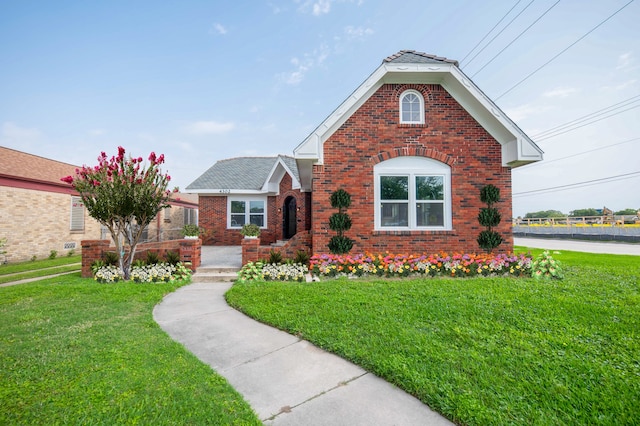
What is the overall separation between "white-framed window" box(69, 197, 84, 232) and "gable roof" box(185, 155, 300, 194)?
5552 mm

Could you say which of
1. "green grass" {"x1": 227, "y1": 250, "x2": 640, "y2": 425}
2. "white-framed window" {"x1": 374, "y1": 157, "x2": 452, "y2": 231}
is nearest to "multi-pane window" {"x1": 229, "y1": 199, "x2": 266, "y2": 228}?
"white-framed window" {"x1": 374, "y1": 157, "x2": 452, "y2": 231}

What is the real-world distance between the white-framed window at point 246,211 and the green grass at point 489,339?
947 cm

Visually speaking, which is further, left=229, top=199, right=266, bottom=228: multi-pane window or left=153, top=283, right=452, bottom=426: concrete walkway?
left=229, top=199, right=266, bottom=228: multi-pane window

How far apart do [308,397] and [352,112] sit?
24.8ft

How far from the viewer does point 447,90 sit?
8.59 metres

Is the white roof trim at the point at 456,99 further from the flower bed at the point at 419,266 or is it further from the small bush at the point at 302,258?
the flower bed at the point at 419,266

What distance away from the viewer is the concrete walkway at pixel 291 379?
232 cm

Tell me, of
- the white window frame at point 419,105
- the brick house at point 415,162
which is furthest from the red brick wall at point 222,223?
the white window frame at point 419,105

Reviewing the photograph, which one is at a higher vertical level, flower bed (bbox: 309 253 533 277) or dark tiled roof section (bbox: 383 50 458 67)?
dark tiled roof section (bbox: 383 50 458 67)

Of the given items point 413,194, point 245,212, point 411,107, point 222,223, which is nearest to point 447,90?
point 411,107

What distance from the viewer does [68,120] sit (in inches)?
407

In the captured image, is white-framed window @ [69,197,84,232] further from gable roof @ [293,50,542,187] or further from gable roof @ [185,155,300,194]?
gable roof @ [293,50,542,187]

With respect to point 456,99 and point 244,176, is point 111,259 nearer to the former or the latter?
point 244,176

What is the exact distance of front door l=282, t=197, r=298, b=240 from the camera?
46.9 feet
